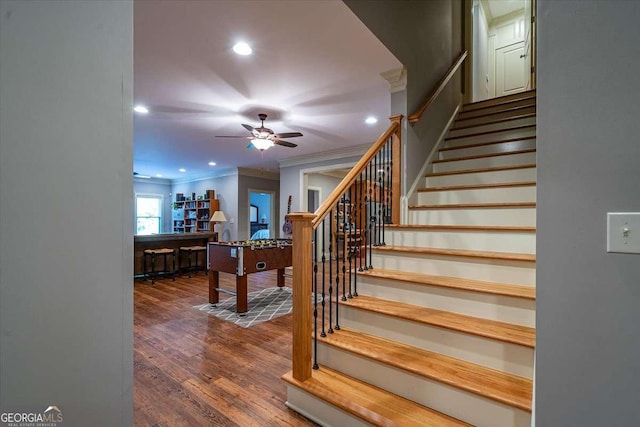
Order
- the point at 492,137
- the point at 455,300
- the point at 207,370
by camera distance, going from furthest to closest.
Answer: the point at 492,137
the point at 207,370
the point at 455,300

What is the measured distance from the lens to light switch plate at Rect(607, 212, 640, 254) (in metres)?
0.78

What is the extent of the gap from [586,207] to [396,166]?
227cm

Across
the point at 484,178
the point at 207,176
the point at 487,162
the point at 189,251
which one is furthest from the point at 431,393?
the point at 207,176

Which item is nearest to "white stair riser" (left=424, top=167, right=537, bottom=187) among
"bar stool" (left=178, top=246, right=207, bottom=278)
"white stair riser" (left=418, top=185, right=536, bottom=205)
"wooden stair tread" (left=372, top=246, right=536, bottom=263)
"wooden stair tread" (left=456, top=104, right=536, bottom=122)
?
"white stair riser" (left=418, top=185, right=536, bottom=205)

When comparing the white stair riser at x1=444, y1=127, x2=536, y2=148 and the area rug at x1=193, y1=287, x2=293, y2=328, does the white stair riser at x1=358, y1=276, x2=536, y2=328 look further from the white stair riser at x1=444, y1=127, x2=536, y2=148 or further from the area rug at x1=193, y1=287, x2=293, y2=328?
the white stair riser at x1=444, y1=127, x2=536, y2=148

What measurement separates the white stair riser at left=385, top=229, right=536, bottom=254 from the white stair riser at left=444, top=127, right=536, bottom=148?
1650 millimetres

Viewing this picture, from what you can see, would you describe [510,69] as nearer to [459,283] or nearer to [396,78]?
[396,78]

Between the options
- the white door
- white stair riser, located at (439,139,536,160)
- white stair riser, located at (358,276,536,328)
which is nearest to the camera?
white stair riser, located at (358,276,536,328)

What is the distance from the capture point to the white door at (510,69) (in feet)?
20.2

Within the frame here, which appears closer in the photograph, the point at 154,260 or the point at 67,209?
the point at 67,209

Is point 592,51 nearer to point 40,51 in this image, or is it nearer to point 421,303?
point 40,51

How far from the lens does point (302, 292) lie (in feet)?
6.26

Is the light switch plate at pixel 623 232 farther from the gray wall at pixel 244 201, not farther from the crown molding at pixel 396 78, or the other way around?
the gray wall at pixel 244 201

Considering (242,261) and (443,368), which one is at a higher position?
(242,261)
